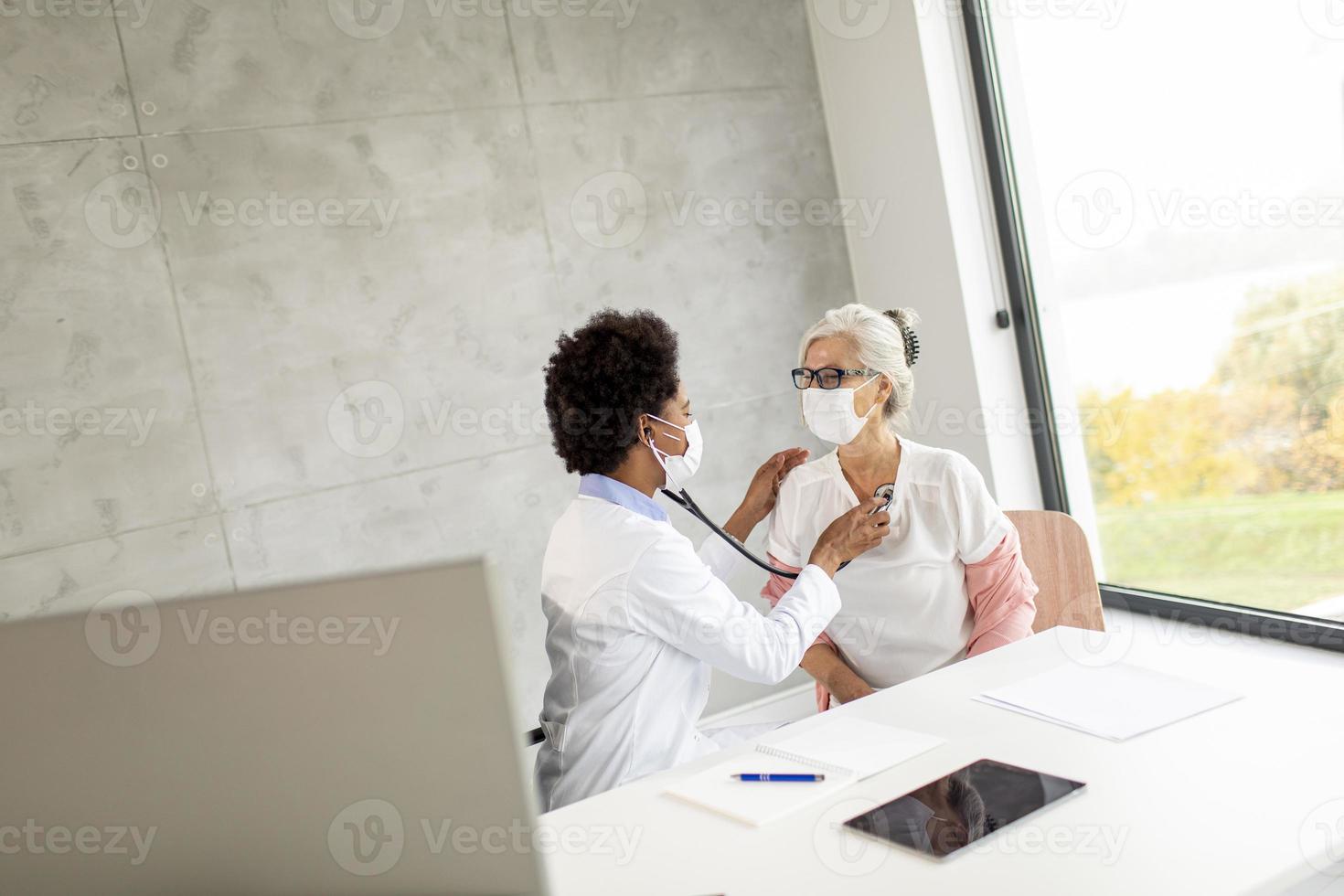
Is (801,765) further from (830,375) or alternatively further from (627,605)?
(830,375)

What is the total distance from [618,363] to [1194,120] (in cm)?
199

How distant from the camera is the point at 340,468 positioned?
307 cm

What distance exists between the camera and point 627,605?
5.78 feet

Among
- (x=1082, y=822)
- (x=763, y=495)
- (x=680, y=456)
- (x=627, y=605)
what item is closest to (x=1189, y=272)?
(x=763, y=495)

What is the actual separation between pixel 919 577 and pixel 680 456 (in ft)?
1.89

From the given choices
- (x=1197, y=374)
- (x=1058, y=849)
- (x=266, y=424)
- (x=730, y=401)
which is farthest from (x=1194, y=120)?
(x=266, y=424)

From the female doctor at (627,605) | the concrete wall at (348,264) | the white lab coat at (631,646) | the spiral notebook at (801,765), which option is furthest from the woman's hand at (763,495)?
the concrete wall at (348,264)

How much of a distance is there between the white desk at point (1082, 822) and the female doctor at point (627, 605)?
9.2 inches

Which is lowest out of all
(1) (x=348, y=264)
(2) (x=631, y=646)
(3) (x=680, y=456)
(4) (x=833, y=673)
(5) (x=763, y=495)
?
(4) (x=833, y=673)

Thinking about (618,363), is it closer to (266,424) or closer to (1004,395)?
Result: (266,424)

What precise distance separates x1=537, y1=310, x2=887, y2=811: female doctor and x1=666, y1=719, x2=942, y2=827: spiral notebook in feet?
0.71

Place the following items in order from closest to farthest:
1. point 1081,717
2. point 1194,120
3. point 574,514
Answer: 1. point 1081,717
2. point 574,514
3. point 1194,120

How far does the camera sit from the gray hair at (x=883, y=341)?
2.32 m

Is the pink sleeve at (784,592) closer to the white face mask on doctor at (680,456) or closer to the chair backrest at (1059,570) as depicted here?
the white face mask on doctor at (680,456)
